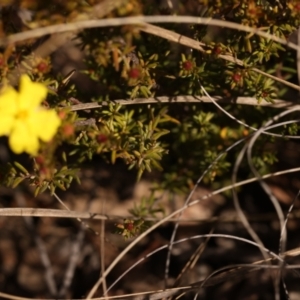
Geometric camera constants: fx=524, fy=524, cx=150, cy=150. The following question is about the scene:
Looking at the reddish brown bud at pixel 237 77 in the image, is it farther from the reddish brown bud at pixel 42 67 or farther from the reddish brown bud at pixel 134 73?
→ the reddish brown bud at pixel 42 67

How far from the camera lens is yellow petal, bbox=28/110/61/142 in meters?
1.57

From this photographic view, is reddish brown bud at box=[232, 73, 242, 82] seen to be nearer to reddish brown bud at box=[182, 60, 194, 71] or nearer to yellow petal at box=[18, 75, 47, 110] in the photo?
reddish brown bud at box=[182, 60, 194, 71]

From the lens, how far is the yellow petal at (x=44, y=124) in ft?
5.15

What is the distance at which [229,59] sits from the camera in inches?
84.0

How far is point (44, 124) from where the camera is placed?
158 cm

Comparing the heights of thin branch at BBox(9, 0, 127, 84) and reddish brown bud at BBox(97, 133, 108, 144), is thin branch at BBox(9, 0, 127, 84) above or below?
above

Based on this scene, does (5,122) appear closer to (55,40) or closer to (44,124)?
(44,124)

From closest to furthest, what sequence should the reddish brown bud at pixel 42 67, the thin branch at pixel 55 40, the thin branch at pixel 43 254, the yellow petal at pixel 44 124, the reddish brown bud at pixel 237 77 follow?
the yellow petal at pixel 44 124, the thin branch at pixel 55 40, the reddish brown bud at pixel 42 67, the reddish brown bud at pixel 237 77, the thin branch at pixel 43 254

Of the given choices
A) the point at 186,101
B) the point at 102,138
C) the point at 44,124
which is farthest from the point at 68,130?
the point at 186,101

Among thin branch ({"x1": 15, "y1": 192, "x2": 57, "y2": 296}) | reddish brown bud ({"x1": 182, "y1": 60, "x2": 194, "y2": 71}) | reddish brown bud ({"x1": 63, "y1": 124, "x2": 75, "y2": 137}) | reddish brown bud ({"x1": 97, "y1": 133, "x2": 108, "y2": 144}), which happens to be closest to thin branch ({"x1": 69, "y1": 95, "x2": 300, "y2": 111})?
reddish brown bud ({"x1": 182, "y1": 60, "x2": 194, "y2": 71})

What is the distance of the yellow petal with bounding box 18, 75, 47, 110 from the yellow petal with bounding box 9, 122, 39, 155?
0.22 feet

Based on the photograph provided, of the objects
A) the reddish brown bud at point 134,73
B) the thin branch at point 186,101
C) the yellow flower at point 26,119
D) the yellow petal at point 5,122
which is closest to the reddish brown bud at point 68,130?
the yellow flower at point 26,119

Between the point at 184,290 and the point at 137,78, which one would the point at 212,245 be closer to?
the point at 184,290

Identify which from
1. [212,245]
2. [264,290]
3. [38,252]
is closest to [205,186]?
[212,245]
